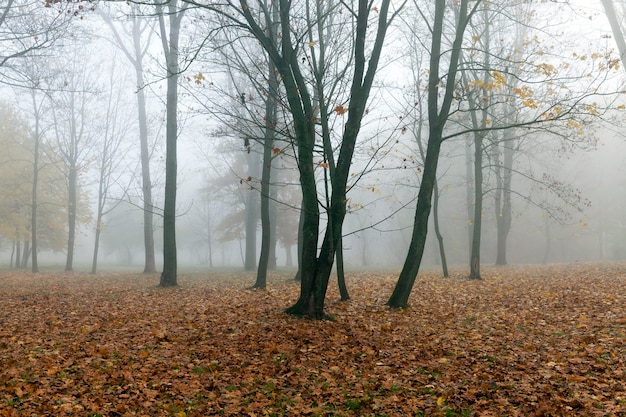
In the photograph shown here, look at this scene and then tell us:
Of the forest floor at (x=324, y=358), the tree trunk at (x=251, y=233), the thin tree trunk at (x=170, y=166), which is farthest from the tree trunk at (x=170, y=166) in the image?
the tree trunk at (x=251, y=233)

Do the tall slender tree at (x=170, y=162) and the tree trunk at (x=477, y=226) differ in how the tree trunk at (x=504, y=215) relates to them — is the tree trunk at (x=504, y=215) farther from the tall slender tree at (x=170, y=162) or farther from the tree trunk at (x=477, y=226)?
the tall slender tree at (x=170, y=162)

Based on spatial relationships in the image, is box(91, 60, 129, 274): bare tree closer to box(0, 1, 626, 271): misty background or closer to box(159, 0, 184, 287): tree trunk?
box(0, 1, 626, 271): misty background

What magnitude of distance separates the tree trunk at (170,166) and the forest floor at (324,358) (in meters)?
3.95

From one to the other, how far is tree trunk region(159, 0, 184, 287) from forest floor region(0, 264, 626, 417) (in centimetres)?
395

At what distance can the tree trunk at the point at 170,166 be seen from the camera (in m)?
14.7

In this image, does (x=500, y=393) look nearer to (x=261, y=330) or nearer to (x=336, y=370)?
(x=336, y=370)

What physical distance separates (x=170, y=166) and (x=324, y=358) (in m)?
10.0

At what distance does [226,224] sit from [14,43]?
20.8 meters

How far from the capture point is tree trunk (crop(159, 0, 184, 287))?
14.7 metres

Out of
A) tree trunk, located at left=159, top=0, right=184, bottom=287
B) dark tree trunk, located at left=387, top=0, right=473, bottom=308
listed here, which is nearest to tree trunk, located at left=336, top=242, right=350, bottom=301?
dark tree trunk, located at left=387, top=0, right=473, bottom=308

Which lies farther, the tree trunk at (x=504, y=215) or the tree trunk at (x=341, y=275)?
the tree trunk at (x=504, y=215)

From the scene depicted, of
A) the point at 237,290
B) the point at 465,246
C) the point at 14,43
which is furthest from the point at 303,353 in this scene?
the point at 465,246

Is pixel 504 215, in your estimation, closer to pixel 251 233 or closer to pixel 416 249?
pixel 251 233

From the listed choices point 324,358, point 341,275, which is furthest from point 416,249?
point 324,358
